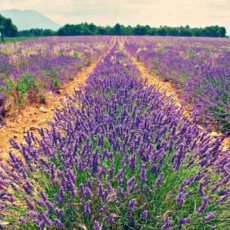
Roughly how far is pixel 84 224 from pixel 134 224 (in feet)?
0.99

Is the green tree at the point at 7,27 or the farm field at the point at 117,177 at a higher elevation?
the green tree at the point at 7,27

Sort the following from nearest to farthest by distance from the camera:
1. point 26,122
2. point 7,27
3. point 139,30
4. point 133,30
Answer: point 26,122, point 7,27, point 139,30, point 133,30

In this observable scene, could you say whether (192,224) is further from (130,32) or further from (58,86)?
(130,32)

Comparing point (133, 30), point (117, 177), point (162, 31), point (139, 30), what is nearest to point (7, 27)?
point (133, 30)

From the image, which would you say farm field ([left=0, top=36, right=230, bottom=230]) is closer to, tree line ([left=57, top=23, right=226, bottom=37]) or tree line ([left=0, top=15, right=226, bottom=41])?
tree line ([left=0, top=15, right=226, bottom=41])

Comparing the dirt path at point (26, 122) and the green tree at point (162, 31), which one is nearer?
the dirt path at point (26, 122)

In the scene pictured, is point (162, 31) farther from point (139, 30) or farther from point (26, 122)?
point (26, 122)

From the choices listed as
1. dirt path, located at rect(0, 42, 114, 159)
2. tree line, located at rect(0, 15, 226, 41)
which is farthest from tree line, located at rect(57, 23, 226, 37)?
dirt path, located at rect(0, 42, 114, 159)

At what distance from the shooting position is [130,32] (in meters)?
66.8

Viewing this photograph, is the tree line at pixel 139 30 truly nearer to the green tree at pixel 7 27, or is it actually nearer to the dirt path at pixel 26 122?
the green tree at pixel 7 27

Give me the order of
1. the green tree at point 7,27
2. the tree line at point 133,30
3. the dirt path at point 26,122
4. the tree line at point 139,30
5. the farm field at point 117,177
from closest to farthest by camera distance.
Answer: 1. the farm field at point 117,177
2. the dirt path at point 26,122
3. the green tree at point 7,27
4. the tree line at point 133,30
5. the tree line at point 139,30

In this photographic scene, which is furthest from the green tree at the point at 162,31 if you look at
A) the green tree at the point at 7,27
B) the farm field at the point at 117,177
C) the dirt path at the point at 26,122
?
the farm field at the point at 117,177

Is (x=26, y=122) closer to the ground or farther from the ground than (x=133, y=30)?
closer to the ground

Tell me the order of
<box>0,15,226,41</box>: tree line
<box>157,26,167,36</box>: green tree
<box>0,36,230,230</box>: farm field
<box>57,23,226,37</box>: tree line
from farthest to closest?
<box>157,26,167,36</box>: green tree, <box>57,23,226,37</box>: tree line, <box>0,15,226,41</box>: tree line, <box>0,36,230,230</box>: farm field
